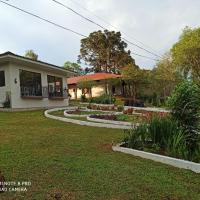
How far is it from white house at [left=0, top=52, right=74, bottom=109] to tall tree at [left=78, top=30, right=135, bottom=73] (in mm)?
28225

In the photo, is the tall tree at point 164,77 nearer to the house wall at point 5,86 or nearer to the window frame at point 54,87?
the window frame at point 54,87

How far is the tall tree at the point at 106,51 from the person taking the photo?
56.2 meters

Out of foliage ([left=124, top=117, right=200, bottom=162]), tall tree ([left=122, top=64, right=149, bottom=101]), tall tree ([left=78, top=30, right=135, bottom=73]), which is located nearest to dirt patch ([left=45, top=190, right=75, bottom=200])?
foliage ([left=124, top=117, right=200, bottom=162])

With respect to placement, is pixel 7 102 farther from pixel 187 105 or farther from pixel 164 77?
pixel 164 77

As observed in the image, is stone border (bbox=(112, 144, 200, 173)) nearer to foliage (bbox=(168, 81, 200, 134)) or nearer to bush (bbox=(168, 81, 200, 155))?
bush (bbox=(168, 81, 200, 155))

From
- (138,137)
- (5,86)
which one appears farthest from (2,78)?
(138,137)

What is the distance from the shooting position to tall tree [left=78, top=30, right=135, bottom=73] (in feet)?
184

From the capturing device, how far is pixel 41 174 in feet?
20.5

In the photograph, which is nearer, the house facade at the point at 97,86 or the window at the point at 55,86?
the window at the point at 55,86

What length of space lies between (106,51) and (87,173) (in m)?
51.4

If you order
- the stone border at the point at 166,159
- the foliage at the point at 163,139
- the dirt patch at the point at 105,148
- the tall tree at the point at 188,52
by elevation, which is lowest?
the stone border at the point at 166,159

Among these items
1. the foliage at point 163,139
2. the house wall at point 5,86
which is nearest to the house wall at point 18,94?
the house wall at point 5,86

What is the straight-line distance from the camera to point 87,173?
6.49m

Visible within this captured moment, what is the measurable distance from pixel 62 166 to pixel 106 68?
171 ft
